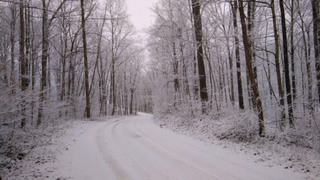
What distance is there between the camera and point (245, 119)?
841cm

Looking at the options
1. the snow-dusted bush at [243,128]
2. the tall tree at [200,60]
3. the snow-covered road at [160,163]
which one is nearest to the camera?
the snow-covered road at [160,163]

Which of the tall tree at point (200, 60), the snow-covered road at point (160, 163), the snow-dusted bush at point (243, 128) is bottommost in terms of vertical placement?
the snow-covered road at point (160, 163)

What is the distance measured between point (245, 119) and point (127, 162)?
201 inches

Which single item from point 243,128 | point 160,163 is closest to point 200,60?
point 243,128

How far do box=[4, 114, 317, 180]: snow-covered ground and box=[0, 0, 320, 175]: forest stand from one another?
1109mm

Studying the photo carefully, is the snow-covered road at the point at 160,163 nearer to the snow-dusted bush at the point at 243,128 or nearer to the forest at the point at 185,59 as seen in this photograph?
the snow-dusted bush at the point at 243,128

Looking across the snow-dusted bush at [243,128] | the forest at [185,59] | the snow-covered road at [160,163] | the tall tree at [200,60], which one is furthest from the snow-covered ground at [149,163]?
the tall tree at [200,60]

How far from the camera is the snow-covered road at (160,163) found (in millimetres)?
4941

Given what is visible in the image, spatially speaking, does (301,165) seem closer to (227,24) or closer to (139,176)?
(139,176)

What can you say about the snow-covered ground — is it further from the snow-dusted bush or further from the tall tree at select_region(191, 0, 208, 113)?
the tall tree at select_region(191, 0, 208, 113)

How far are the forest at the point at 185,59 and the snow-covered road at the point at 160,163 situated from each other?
1969 mm

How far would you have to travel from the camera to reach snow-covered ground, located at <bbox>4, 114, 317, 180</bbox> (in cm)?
498

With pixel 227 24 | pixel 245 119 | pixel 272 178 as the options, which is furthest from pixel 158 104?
pixel 272 178

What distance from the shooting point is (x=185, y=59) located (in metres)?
20.1
